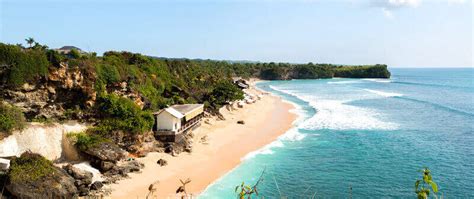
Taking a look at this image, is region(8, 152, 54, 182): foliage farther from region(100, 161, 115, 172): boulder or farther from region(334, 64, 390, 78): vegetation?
region(334, 64, 390, 78): vegetation

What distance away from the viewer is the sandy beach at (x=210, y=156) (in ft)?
75.5

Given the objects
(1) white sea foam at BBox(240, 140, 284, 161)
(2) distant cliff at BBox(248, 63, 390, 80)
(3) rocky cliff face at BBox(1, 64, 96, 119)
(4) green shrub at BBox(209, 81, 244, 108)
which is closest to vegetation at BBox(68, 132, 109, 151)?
(3) rocky cliff face at BBox(1, 64, 96, 119)

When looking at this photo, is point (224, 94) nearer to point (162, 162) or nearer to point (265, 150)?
point (265, 150)

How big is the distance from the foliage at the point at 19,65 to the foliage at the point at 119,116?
4.98 meters

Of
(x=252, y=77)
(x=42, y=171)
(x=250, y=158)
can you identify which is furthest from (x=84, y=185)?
(x=252, y=77)

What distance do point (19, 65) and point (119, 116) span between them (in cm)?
789

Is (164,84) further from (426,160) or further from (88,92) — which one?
(426,160)

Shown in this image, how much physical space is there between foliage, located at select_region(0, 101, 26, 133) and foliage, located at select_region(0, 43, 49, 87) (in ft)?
8.80

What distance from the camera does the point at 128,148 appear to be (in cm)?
2780

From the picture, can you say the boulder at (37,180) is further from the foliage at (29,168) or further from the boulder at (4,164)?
the boulder at (4,164)

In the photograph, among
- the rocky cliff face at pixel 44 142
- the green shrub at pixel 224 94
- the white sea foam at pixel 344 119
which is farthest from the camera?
the green shrub at pixel 224 94

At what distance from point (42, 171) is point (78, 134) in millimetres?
6200

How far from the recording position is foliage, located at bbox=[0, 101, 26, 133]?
2225 centimetres

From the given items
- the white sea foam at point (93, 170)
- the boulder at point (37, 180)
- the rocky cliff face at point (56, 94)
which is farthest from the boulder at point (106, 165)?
the rocky cliff face at point (56, 94)
